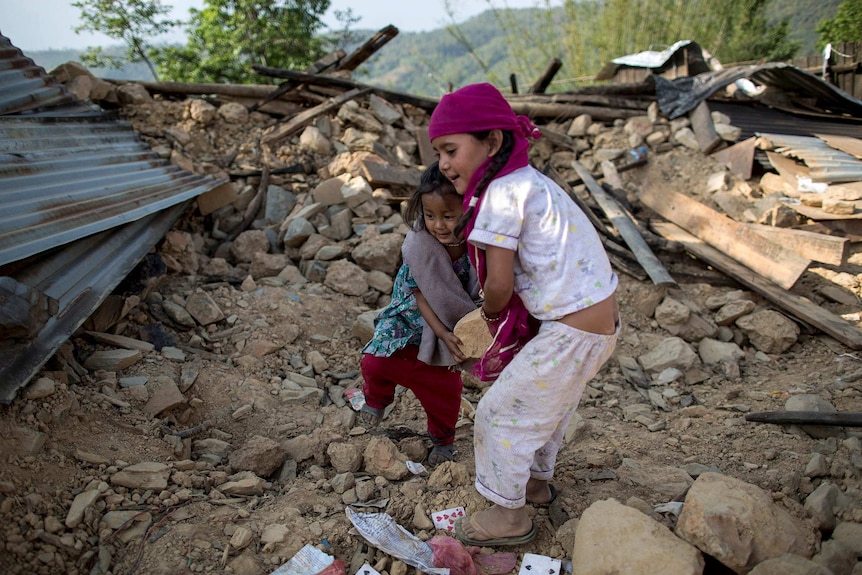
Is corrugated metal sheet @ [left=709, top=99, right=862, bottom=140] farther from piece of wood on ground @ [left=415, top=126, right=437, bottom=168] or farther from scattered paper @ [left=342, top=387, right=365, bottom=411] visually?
scattered paper @ [left=342, top=387, right=365, bottom=411]

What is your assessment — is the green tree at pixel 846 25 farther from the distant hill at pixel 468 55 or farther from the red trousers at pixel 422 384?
the red trousers at pixel 422 384

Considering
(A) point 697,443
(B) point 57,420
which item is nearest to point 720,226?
(A) point 697,443

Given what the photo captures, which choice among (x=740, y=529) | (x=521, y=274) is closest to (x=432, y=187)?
(x=521, y=274)

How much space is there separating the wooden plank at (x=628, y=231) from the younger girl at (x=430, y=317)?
2777 mm

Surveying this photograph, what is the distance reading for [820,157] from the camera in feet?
18.9

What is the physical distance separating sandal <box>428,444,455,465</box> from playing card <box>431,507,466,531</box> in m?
0.46

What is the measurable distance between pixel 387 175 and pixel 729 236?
3.31 m

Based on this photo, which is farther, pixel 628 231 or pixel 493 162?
pixel 628 231

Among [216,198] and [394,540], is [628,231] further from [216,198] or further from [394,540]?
[394,540]

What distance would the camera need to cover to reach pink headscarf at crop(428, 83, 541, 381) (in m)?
1.76

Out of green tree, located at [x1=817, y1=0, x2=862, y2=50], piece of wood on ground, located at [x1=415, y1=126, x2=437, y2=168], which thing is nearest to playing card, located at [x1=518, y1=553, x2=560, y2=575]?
piece of wood on ground, located at [x1=415, y1=126, x2=437, y2=168]

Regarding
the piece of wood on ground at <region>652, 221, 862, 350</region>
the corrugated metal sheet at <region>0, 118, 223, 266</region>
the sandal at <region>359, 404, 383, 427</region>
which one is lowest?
the piece of wood on ground at <region>652, 221, 862, 350</region>

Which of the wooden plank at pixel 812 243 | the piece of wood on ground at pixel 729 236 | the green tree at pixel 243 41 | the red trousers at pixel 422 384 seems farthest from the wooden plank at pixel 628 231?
the green tree at pixel 243 41

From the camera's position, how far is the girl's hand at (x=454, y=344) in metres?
2.26
